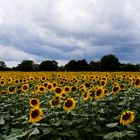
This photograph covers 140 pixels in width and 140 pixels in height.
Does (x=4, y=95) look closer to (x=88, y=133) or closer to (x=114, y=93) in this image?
(x=114, y=93)

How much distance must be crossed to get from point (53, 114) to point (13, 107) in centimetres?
213

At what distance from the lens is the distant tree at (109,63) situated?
1649 inches

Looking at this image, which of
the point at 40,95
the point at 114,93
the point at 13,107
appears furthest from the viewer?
the point at 40,95

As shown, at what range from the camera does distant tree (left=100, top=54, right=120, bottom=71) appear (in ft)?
137

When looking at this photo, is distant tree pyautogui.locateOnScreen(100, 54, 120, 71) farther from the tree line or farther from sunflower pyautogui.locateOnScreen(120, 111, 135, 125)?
sunflower pyautogui.locateOnScreen(120, 111, 135, 125)

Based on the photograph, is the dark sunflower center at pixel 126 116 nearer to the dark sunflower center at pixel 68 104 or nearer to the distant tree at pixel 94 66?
the dark sunflower center at pixel 68 104

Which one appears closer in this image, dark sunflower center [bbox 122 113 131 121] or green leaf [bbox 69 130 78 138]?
dark sunflower center [bbox 122 113 131 121]

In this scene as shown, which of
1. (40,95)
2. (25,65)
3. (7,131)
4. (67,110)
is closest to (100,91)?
(67,110)

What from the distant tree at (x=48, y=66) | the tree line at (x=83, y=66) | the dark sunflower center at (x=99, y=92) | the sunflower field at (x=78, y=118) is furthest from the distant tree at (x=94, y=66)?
the dark sunflower center at (x=99, y=92)

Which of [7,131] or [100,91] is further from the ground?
[100,91]

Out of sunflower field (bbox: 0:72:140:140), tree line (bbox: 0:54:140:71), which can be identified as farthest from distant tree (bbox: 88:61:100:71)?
sunflower field (bbox: 0:72:140:140)

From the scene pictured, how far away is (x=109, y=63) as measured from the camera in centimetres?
4194

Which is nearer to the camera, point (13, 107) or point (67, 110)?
point (67, 110)

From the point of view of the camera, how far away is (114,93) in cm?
787
